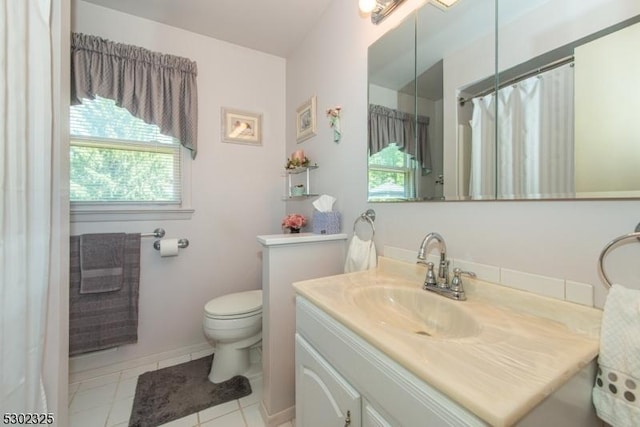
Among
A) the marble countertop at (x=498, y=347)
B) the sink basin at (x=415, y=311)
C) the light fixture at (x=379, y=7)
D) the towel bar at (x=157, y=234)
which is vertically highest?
the light fixture at (x=379, y=7)

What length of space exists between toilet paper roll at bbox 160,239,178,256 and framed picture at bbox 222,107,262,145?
88cm

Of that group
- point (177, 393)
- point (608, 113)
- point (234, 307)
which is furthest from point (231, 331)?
point (608, 113)

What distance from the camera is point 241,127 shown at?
2.13 meters

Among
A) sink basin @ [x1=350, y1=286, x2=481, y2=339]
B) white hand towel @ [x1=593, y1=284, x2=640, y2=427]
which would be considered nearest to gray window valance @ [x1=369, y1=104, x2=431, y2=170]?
sink basin @ [x1=350, y1=286, x2=481, y2=339]

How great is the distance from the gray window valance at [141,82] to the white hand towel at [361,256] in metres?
1.41

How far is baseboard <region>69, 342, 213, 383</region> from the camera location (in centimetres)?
165

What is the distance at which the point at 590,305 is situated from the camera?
2.18 feet

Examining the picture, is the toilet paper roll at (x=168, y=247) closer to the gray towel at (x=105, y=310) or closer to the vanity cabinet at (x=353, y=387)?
the gray towel at (x=105, y=310)

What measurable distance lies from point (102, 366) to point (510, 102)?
2.67 m

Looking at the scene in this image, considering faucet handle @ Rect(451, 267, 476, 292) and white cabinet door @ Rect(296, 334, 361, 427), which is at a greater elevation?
faucet handle @ Rect(451, 267, 476, 292)

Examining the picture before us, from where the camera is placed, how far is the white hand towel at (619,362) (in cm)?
54

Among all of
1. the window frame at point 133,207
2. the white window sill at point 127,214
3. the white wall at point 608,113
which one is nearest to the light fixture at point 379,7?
the white wall at point 608,113

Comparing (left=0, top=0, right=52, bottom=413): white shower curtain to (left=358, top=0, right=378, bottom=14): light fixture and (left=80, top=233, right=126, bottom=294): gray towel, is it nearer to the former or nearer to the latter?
(left=80, top=233, right=126, bottom=294): gray towel

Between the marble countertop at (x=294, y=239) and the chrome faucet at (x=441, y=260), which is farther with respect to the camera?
the marble countertop at (x=294, y=239)
